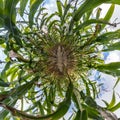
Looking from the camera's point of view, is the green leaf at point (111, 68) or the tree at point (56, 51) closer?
the tree at point (56, 51)

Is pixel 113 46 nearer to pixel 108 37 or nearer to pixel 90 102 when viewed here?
pixel 108 37

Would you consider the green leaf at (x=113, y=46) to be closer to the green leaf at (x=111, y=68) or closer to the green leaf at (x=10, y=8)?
the green leaf at (x=111, y=68)

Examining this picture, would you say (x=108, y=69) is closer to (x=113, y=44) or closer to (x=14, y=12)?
(x=113, y=44)

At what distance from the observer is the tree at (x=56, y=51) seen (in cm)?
161

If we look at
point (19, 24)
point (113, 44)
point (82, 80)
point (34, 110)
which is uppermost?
point (19, 24)

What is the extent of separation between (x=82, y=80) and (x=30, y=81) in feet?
0.84

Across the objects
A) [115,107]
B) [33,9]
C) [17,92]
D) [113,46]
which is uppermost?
[33,9]

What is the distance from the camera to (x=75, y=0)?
5.10 feet

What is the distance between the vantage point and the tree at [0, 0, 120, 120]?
63.2 inches

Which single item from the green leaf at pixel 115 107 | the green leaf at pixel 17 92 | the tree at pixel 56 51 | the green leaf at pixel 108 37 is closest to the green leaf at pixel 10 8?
the tree at pixel 56 51

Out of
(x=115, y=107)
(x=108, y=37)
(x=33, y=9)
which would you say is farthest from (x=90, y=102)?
(x=33, y=9)

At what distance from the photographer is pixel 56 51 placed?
1.64 metres

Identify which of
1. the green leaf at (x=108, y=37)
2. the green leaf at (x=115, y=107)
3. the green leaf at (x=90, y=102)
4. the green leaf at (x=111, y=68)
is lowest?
the green leaf at (x=115, y=107)

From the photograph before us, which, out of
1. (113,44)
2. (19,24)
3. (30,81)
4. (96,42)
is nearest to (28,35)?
(19,24)
